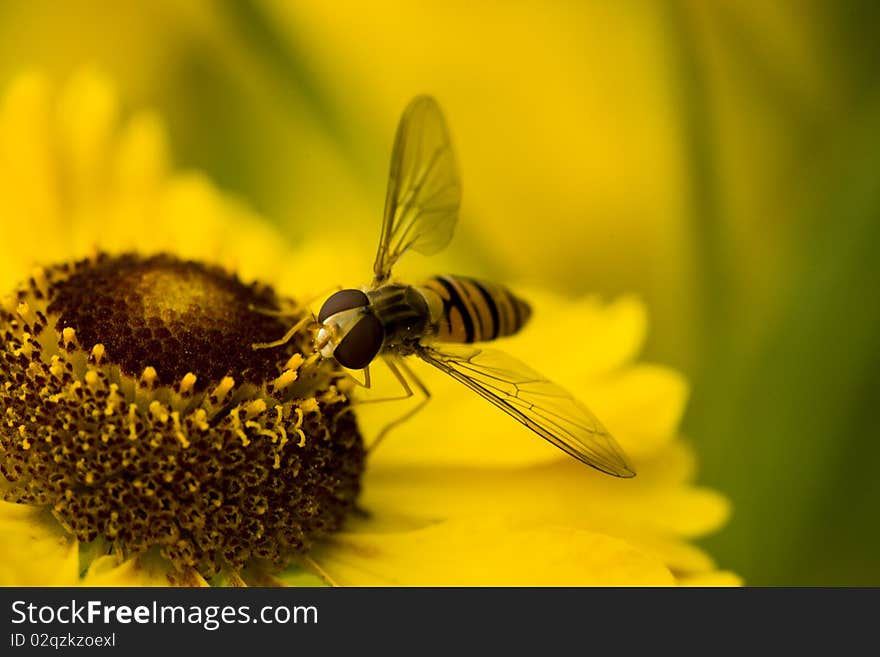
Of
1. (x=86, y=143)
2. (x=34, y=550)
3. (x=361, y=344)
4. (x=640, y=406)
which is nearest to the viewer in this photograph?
(x=34, y=550)

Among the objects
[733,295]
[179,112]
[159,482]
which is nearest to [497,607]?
[159,482]

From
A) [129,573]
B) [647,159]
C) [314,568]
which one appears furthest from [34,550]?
[647,159]

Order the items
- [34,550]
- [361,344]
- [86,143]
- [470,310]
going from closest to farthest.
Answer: [34,550] < [361,344] < [470,310] < [86,143]

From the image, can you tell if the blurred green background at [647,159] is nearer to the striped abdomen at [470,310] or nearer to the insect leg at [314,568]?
the striped abdomen at [470,310]

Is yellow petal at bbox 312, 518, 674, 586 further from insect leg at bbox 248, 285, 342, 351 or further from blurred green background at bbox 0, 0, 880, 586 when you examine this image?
blurred green background at bbox 0, 0, 880, 586

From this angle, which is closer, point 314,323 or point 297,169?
point 314,323

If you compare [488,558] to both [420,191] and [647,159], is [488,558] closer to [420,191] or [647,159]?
[420,191]

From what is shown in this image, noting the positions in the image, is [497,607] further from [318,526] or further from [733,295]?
[733,295]
